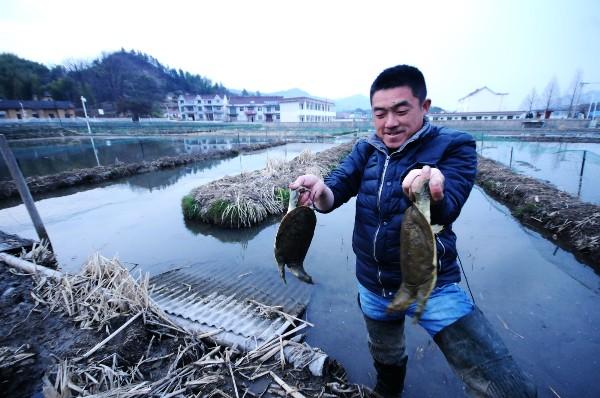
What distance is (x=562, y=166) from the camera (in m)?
13.2

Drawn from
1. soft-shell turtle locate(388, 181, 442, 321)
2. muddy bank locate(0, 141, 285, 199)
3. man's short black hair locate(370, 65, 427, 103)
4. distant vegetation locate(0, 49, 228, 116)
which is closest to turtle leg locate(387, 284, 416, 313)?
soft-shell turtle locate(388, 181, 442, 321)

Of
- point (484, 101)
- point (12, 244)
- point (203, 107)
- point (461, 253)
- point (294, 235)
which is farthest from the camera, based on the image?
point (203, 107)

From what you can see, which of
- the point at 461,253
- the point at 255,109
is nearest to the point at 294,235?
the point at 461,253

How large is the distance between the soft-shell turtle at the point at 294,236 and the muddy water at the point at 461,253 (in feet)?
6.14

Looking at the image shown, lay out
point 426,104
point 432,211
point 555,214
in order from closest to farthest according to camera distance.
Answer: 1. point 432,211
2. point 426,104
3. point 555,214

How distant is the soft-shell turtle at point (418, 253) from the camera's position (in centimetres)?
155

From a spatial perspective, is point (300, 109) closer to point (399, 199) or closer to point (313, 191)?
point (313, 191)

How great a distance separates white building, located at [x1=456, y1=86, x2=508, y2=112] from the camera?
66.9 meters

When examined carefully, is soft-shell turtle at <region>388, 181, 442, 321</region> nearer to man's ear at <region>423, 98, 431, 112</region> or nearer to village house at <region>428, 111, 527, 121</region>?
man's ear at <region>423, 98, 431, 112</region>

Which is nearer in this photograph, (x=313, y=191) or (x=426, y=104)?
(x=426, y=104)

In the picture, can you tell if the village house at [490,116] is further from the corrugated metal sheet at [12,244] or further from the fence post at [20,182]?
the corrugated metal sheet at [12,244]

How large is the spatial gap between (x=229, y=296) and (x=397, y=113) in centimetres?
380

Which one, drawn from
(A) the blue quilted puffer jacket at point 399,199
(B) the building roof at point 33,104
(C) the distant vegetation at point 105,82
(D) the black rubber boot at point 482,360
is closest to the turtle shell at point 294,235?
(A) the blue quilted puffer jacket at point 399,199

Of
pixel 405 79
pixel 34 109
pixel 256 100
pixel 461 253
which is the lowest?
pixel 461 253
